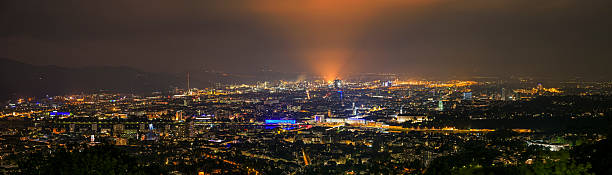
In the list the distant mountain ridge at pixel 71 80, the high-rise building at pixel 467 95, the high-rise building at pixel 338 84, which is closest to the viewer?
the high-rise building at pixel 467 95

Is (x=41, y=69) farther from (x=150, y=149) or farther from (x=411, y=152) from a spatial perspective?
(x=411, y=152)

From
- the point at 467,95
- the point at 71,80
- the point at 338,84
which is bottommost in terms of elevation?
the point at 467,95

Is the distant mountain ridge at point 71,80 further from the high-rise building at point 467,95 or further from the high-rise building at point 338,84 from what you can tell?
the high-rise building at point 467,95

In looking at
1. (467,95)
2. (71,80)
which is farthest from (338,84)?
(71,80)

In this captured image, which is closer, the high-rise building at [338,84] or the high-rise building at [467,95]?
the high-rise building at [467,95]

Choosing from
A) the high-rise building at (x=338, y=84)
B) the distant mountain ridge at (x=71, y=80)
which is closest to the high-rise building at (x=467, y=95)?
the high-rise building at (x=338, y=84)

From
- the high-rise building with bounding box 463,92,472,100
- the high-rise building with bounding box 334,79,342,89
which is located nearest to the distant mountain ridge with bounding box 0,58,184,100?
the high-rise building with bounding box 334,79,342,89

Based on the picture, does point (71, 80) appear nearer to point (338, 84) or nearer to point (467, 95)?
point (338, 84)

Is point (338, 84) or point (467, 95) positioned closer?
point (467, 95)

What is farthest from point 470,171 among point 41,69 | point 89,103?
point 41,69

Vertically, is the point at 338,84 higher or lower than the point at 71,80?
lower
